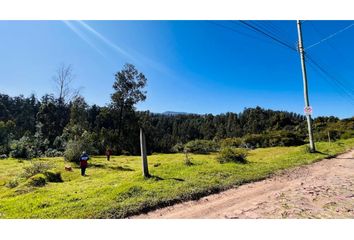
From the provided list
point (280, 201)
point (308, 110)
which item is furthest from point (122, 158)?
point (280, 201)

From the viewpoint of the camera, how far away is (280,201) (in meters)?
7.52

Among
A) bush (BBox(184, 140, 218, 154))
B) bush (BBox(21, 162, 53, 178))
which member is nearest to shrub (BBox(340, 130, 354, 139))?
bush (BBox(184, 140, 218, 154))

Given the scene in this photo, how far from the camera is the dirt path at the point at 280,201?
6621mm

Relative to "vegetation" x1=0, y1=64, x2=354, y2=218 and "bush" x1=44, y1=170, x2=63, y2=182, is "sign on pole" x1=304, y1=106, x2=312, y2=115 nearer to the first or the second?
"vegetation" x1=0, y1=64, x2=354, y2=218

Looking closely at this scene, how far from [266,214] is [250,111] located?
2877 inches

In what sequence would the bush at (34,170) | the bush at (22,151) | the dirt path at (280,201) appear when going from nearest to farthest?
the dirt path at (280,201), the bush at (34,170), the bush at (22,151)

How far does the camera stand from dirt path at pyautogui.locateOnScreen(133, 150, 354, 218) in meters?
6.62

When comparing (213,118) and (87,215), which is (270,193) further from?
(213,118)

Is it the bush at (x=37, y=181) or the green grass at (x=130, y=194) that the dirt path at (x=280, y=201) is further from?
the bush at (x=37, y=181)

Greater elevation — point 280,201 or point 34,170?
point 34,170

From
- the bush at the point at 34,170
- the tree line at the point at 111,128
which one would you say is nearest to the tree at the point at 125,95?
the tree line at the point at 111,128

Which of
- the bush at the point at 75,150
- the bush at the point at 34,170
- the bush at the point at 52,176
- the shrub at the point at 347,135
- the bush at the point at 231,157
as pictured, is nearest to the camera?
the bush at the point at 52,176

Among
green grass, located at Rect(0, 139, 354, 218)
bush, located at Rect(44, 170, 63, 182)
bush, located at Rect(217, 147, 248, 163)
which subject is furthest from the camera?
bush, located at Rect(217, 147, 248, 163)

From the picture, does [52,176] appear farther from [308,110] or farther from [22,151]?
[22,151]
